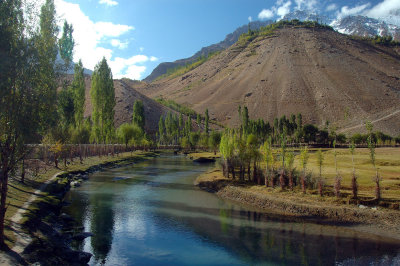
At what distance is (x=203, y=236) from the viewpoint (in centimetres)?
2464

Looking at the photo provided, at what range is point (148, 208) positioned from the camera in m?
32.9

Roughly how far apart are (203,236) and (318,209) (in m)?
12.4

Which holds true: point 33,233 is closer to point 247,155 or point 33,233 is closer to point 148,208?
point 148,208

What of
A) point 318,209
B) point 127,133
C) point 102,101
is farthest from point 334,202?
point 127,133

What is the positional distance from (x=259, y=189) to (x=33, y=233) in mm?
26034

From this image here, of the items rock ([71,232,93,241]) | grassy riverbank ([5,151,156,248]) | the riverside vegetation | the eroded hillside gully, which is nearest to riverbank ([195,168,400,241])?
the eroded hillside gully

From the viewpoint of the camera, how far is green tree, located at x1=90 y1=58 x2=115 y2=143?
255ft

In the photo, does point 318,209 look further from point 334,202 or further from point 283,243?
point 283,243

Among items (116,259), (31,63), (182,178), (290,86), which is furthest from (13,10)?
(290,86)

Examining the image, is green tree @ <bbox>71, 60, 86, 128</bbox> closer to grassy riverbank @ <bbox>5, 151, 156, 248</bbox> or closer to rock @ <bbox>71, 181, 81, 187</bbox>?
grassy riverbank @ <bbox>5, 151, 156, 248</bbox>

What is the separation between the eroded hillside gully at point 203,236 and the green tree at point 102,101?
1658 inches

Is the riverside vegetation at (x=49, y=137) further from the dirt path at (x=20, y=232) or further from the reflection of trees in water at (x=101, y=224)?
the reflection of trees in water at (x=101, y=224)

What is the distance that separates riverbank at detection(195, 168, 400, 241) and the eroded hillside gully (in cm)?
122

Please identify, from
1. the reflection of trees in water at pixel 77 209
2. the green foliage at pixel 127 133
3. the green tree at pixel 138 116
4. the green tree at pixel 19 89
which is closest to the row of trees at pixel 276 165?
the reflection of trees in water at pixel 77 209
